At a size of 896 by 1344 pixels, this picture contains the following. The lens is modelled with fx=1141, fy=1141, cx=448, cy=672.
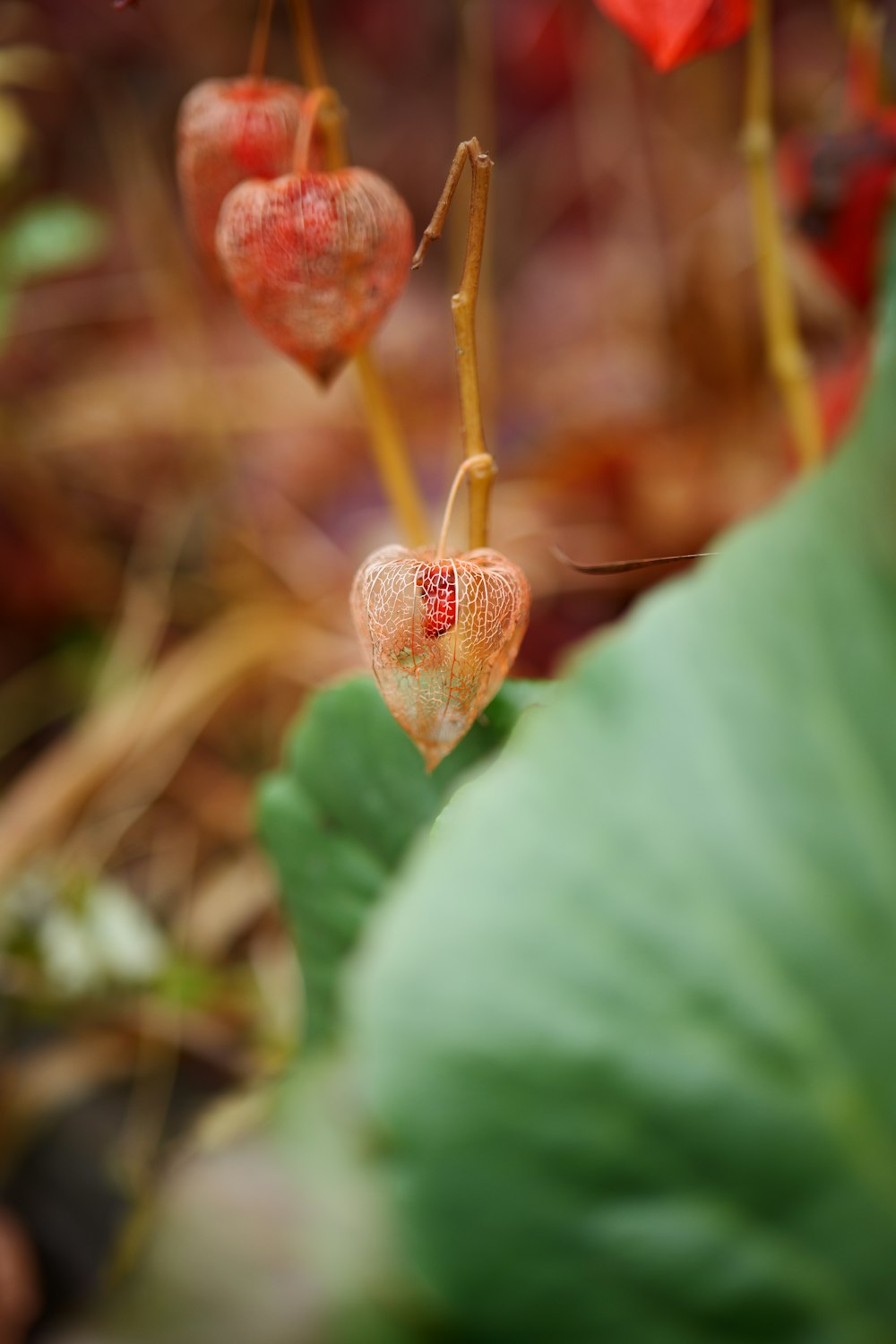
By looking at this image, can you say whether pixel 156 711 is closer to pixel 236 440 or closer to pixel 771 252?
pixel 236 440

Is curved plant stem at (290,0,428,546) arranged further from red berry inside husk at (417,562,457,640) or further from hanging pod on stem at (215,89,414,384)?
red berry inside husk at (417,562,457,640)

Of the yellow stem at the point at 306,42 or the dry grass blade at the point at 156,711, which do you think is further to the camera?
the dry grass blade at the point at 156,711

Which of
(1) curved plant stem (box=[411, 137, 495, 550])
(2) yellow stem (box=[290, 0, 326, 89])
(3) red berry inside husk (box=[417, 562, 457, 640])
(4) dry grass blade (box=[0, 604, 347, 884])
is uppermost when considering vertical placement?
(2) yellow stem (box=[290, 0, 326, 89])

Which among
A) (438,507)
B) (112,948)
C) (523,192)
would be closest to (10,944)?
(112,948)

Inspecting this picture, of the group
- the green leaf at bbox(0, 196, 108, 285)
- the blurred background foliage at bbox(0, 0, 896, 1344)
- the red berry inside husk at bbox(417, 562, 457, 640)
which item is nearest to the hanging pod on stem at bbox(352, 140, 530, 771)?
the red berry inside husk at bbox(417, 562, 457, 640)

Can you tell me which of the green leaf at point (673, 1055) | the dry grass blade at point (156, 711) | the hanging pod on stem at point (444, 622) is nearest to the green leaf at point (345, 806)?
the hanging pod on stem at point (444, 622)

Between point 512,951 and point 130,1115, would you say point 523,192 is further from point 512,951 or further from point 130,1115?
point 512,951

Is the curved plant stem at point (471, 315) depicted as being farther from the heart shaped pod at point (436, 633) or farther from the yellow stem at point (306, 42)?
the yellow stem at point (306, 42)
